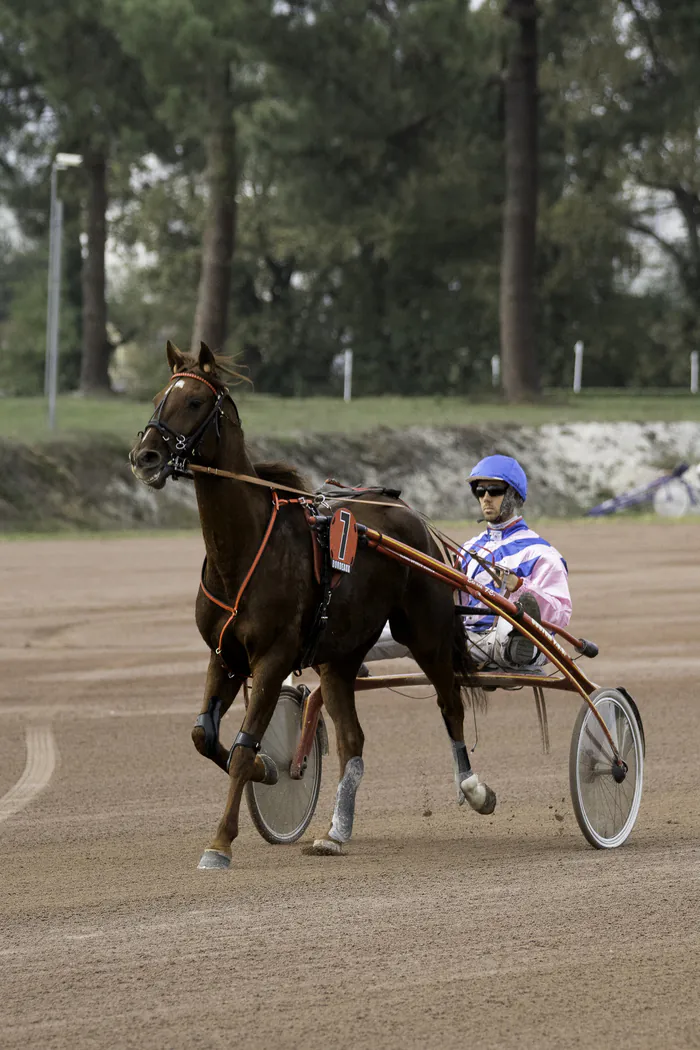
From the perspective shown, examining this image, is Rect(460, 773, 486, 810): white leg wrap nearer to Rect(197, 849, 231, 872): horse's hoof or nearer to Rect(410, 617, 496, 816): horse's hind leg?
Rect(410, 617, 496, 816): horse's hind leg

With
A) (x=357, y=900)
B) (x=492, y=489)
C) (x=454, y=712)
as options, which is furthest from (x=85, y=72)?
(x=357, y=900)

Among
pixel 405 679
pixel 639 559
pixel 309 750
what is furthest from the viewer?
pixel 639 559

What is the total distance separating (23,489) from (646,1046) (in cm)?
1933

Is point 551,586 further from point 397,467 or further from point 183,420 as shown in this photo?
point 397,467

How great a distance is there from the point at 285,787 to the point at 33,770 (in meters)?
2.29

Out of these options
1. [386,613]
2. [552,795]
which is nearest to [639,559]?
[552,795]

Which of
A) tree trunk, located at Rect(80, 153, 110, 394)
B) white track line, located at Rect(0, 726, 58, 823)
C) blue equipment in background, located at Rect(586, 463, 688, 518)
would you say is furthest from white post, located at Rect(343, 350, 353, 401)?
white track line, located at Rect(0, 726, 58, 823)

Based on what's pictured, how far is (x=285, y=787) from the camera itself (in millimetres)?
6293

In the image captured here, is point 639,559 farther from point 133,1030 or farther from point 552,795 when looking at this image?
point 133,1030

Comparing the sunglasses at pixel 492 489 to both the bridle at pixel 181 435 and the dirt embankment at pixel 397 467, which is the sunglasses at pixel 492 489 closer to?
the bridle at pixel 181 435

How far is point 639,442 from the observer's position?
89.6ft

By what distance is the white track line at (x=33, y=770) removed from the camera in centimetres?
728

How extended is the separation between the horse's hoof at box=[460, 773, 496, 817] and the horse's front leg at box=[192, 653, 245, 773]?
110cm

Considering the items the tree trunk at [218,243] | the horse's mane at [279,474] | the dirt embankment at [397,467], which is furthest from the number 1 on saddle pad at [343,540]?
the tree trunk at [218,243]
